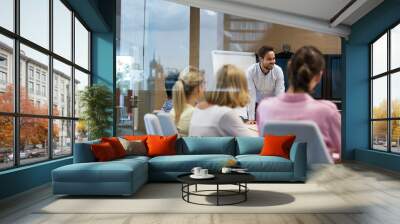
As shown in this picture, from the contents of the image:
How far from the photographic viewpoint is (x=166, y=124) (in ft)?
7.06

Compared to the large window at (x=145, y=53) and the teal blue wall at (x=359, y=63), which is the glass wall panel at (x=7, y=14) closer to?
the large window at (x=145, y=53)

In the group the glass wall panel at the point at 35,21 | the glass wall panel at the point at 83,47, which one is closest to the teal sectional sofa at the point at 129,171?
the glass wall panel at the point at 83,47

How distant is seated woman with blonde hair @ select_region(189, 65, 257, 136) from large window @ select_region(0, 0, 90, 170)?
253 centimetres

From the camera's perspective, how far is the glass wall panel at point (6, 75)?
189 inches

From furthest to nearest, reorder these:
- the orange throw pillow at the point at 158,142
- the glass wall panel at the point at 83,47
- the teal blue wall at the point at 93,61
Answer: the glass wall panel at the point at 83,47
the teal blue wall at the point at 93,61
the orange throw pillow at the point at 158,142

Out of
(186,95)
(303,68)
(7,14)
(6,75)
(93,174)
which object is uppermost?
(7,14)

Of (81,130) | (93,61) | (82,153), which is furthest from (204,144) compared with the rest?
(81,130)

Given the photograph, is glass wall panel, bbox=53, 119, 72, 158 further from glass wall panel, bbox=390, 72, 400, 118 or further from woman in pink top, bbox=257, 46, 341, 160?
woman in pink top, bbox=257, 46, 341, 160

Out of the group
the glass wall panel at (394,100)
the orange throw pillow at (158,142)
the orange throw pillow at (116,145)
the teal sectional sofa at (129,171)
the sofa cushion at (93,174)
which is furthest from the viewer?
the sofa cushion at (93,174)

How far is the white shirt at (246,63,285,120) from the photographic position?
1.86 m

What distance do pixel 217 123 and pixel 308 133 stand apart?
0.41 metres

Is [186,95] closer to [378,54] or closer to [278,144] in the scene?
[278,144]

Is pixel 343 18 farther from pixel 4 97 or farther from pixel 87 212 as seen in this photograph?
pixel 4 97

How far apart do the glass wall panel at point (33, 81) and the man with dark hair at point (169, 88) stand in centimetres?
378
